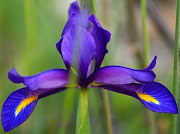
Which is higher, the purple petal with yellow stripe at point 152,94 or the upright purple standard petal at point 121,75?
the upright purple standard petal at point 121,75

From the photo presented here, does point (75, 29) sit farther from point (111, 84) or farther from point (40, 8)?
point (40, 8)

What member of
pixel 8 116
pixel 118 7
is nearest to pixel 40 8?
pixel 118 7

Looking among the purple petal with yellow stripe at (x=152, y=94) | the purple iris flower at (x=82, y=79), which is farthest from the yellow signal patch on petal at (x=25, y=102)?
the purple petal with yellow stripe at (x=152, y=94)

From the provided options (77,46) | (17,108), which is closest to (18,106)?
(17,108)

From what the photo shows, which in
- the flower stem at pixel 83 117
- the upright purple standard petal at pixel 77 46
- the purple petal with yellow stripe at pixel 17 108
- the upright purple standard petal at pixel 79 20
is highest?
the upright purple standard petal at pixel 79 20

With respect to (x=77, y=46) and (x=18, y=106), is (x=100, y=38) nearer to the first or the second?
(x=77, y=46)

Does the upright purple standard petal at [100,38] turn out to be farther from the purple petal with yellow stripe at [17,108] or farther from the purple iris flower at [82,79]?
the purple petal with yellow stripe at [17,108]
